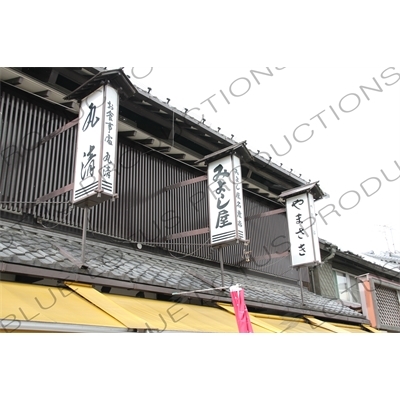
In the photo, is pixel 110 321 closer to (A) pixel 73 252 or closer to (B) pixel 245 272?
(A) pixel 73 252

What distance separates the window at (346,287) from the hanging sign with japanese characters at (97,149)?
44.2 feet

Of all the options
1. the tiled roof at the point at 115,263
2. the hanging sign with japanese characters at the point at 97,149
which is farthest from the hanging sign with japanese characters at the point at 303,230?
the hanging sign with japanese characters at the point at 97,149

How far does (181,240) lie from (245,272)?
299 cm

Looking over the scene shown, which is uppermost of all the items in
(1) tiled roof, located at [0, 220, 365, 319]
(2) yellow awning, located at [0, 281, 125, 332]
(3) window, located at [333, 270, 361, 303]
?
(3) window, located at [333, 270, 361, 303]

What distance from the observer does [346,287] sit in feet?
61.3

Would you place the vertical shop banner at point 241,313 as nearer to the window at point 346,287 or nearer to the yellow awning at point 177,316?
the yellow awning at point 177,316

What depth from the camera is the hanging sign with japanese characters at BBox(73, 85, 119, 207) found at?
7.14 meters

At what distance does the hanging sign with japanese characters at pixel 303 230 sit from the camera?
12281mm

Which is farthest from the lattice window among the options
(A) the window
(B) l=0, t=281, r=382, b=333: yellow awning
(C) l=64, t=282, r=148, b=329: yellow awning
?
(C) l=64, t=282, r=148, b=329: yellow awning

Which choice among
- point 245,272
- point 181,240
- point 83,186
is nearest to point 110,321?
point 83,186

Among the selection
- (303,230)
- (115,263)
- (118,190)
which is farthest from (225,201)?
(303,230)

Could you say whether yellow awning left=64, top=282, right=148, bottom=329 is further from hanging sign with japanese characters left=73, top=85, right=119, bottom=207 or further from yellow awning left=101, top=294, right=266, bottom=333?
hanging sign with japanese characters left=73, top=85, right=119, bottom=207

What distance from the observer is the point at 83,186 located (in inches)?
287

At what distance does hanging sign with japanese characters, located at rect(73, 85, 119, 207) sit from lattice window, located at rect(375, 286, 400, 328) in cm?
1148
